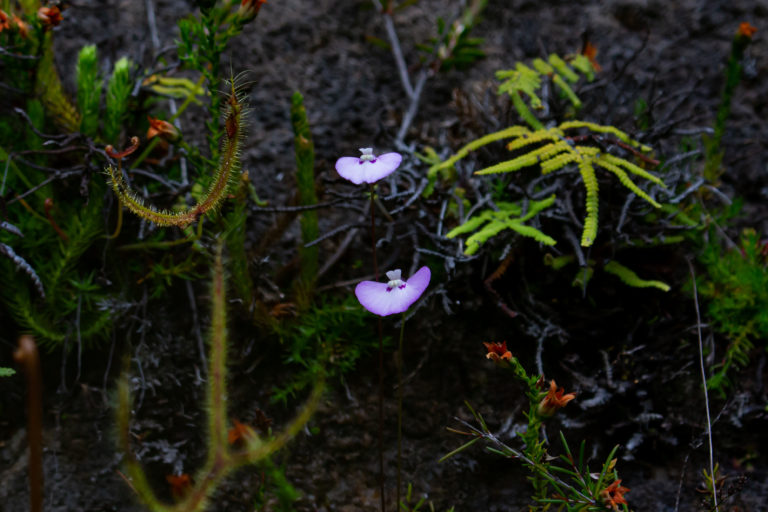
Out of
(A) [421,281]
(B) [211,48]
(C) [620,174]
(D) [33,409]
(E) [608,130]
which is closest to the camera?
(D) [33,409]

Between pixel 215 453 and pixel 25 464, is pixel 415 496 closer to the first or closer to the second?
pixel 215 453

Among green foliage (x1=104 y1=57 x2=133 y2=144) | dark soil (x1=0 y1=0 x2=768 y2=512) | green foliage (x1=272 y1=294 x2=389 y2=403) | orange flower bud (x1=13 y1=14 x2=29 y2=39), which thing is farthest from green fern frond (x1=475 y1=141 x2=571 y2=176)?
orange flower bud (x1=13 y1=14 x2=29 y2=39)

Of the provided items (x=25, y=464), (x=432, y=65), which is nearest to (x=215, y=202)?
(x=25, y=464)

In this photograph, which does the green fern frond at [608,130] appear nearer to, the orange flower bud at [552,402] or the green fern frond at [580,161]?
the green fern frond at [580,161]

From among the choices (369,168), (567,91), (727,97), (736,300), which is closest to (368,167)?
(369,168)

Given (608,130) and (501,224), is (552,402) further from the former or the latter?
(608,130)

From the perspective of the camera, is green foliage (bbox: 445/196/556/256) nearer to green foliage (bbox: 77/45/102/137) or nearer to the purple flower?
the purple flower
